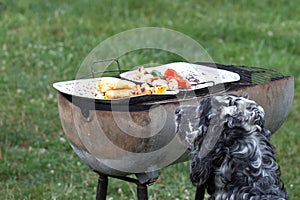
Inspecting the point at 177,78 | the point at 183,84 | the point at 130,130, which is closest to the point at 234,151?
the point at 130,130

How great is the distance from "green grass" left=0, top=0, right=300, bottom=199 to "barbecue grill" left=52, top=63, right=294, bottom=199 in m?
1.60

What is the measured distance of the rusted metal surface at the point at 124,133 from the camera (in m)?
4.11

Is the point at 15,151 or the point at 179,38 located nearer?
the point at 15,151

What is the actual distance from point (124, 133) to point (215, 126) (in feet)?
2.09

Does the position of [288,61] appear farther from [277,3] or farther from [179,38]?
[277,3]

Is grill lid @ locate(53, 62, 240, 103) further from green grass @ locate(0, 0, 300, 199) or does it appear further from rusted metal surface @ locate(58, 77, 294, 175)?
green grass @ locate(0, 0, 300, 199)

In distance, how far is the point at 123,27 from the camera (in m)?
10.1

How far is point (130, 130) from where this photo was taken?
13.5 ft

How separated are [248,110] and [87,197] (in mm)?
2525

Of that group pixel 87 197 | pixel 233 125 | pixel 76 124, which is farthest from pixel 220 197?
pixel 87 197

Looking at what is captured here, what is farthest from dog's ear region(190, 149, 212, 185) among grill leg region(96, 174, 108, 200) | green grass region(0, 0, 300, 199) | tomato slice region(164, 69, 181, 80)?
green grass region(0, 0, 300, 199)

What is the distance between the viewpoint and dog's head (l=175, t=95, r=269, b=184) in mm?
3715

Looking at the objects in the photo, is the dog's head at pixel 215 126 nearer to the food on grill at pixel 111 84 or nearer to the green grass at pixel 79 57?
the food on grill at pixel 111 84

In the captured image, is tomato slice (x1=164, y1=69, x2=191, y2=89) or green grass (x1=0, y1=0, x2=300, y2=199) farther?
green grass (x1=0, y1=0, x2=300, y2=199)
